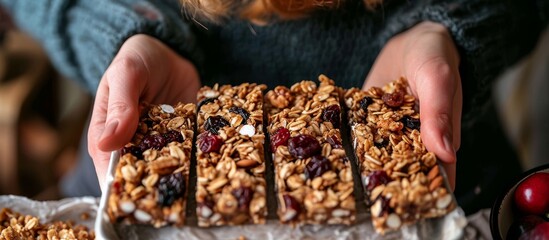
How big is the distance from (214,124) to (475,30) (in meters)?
0.41

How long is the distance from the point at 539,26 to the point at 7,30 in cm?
105

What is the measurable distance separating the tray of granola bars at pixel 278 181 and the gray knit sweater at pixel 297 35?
0.74 ft

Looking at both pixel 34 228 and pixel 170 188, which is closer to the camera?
pixel 170 188

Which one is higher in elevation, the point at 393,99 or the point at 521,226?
the point at 393,99

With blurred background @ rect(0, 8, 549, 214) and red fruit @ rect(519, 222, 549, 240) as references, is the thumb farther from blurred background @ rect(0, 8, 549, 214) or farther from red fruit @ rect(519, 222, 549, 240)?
blurred background @ rect(0, 8, 549, 214)

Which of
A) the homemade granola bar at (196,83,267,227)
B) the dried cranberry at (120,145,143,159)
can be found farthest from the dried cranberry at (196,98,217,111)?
the dried cranberry at (120,145,143,159)

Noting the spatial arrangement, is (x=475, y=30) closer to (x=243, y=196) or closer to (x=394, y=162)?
(x=394, y=162)

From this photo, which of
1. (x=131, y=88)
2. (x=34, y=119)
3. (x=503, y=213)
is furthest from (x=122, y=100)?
(x=34, y=119)

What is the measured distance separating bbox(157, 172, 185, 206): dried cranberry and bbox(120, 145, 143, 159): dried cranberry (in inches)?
1.9

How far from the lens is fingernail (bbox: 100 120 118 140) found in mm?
687

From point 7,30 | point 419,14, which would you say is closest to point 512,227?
point 419,14

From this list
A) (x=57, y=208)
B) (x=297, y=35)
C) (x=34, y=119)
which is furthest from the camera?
(x=34, y=119)

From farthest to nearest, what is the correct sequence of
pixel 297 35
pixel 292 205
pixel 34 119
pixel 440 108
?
1. pixel 34 119
2. pixel 297 35
3. pixel 440 108
4. pixel 292 205

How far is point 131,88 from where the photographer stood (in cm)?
77
